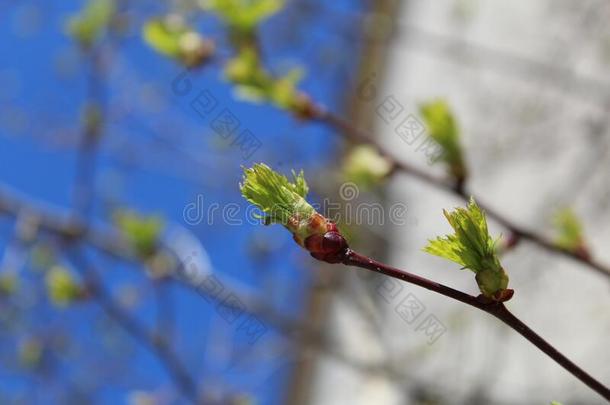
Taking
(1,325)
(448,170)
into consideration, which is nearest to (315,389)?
(1,325)

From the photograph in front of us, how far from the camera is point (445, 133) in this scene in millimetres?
1127

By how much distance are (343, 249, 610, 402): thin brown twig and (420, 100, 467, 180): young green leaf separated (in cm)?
58

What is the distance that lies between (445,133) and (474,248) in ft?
1.97

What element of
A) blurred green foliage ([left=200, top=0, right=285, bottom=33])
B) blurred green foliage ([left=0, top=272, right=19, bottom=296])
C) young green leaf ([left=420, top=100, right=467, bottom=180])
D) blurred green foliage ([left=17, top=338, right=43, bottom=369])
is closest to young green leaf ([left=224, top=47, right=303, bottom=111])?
blurred green foliage ([left=200, top=0, right=285, bottom=33])

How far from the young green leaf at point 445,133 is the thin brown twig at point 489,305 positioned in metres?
0.58

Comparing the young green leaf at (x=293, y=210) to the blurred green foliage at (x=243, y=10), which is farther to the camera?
the blurred green foliage at (x=243, y=10)

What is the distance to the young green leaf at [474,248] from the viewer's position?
541 millimetres

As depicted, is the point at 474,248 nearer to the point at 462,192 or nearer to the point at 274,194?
the point at 274,194

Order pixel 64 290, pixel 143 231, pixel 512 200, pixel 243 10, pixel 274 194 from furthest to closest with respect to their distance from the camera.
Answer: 1. pixel 512 200
2. pixel 64 290
3. pixel 143 231
4. pixel 243 10
5. pixel 274 194

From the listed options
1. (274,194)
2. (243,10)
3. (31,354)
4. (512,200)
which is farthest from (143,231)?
(512,200)

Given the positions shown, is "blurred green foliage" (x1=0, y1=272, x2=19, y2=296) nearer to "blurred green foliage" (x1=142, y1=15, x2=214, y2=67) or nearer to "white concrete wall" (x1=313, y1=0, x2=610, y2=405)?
"blurred green foliage" (x1=142, y1=15, x2=214, y2=67)

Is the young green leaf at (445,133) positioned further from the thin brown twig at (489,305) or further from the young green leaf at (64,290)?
the young green leaf at (64,290)

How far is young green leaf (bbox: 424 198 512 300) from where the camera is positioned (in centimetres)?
54

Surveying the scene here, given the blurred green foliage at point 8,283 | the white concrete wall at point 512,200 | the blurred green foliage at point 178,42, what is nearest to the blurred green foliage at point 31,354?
the blurred green foliage at point 8,283
